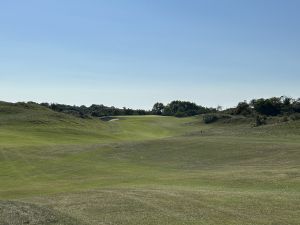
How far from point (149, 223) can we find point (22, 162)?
34.7 m

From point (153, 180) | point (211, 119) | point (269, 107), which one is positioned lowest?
point (153, 180)

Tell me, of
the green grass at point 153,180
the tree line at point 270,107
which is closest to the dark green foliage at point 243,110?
the tree line at point 270,107

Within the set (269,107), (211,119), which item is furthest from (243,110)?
(211,119)

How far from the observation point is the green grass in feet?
71.1

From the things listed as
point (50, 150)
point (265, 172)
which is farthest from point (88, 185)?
point (50, 150)

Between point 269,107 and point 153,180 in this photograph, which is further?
point 269,107

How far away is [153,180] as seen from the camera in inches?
1478

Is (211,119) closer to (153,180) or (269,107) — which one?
(269,107)

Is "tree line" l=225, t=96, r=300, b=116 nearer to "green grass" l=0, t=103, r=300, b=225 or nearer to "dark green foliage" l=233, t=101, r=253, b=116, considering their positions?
"dark green foliage" l=233, t=101, r=253, b=116

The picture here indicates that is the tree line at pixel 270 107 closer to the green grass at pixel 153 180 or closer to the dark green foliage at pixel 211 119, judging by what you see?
the dark green foliage at pixel 211 119

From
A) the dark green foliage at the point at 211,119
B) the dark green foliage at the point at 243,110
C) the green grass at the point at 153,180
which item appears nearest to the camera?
the green grass at the point at 153,180

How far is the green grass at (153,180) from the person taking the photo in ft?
71.1

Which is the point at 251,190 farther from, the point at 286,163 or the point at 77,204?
the point at 286,163

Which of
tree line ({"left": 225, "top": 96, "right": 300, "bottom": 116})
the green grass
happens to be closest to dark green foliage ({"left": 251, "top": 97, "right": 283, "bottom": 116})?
tree line ({"left": 225, "top": 96, "right": 300, "bottom": 116})
